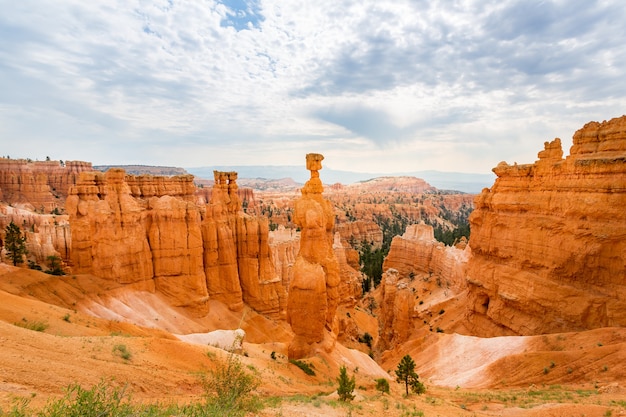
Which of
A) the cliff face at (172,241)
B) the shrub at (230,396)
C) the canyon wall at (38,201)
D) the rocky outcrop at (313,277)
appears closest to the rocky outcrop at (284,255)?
the cliff face at (172,241)

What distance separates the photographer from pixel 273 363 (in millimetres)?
18375

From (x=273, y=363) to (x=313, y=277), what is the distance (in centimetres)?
526

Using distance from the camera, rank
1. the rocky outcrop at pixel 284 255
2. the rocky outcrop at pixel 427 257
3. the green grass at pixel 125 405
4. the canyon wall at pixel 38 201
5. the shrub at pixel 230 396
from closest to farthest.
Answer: the green grass at pixel 125 405
the shrub at pixel 230 396
the canyon wall at pixel 38 201
the rocky outcrop at pixel 284 255
the rocky outcrop at pixel 427 257

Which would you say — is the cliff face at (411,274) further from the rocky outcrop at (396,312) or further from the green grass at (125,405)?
the green grass at (125,405)

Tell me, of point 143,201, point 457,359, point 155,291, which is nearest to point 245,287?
point 155,291

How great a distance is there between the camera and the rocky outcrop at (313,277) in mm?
20891

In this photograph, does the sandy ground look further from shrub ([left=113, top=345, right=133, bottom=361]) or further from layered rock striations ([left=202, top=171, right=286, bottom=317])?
layered rock striations ([left=202, top=171, right=286, bottom=317])

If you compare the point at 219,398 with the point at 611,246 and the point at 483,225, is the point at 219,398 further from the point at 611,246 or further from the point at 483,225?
the point at 483,225

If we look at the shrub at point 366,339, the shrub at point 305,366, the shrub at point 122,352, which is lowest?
the shrub at point 366,339

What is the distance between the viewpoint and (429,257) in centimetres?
5094

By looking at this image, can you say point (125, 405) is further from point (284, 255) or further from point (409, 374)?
point (284, 255)

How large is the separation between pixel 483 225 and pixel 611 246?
8.66 metres

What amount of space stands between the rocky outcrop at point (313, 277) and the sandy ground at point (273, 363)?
1612 millimetres

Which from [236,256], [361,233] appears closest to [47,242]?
[236,256]
